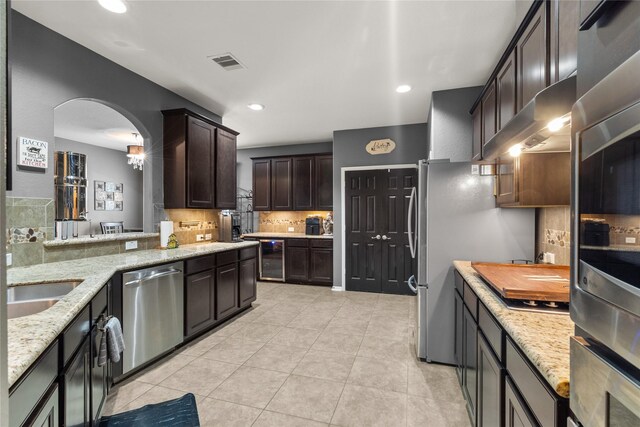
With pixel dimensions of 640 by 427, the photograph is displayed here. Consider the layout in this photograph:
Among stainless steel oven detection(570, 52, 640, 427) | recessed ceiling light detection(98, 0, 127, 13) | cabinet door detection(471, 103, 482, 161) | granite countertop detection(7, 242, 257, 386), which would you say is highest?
recessed ceiling light detection(98, 0, 127, 13)

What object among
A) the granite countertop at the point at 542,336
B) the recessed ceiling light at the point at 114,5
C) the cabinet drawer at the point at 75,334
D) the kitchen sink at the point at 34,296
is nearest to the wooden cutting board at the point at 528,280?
the granite countertop at the point at 542,336

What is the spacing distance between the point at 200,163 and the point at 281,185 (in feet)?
7.88

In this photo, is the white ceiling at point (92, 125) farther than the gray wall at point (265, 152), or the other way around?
the gray wall at point (265, 152)

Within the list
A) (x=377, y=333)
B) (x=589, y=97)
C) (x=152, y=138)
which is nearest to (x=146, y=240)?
(x=152, y=138)

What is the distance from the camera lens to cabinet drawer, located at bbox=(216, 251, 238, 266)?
3.38m

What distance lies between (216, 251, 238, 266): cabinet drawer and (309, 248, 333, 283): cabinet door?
78.8 inches

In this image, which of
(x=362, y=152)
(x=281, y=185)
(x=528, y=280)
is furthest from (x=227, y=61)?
(x=281, y=185)

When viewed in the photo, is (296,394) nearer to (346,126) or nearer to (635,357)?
(635,357)

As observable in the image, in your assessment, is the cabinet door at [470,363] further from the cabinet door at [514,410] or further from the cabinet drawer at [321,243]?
the cabinet drawer at [321,243]

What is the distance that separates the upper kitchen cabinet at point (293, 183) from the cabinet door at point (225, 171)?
166 centimetres

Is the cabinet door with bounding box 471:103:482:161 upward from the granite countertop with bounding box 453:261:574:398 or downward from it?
upward

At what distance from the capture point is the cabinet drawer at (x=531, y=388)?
34.6 inches

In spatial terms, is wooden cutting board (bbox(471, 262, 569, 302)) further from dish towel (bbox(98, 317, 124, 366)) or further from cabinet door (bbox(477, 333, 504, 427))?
dish towel (bbox(98, 317, 124, 366))

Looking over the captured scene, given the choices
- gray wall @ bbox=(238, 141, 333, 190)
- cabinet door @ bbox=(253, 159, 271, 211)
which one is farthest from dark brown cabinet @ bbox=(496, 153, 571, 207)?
cabinet door @ bbox=(253, 159, 271, 211)
